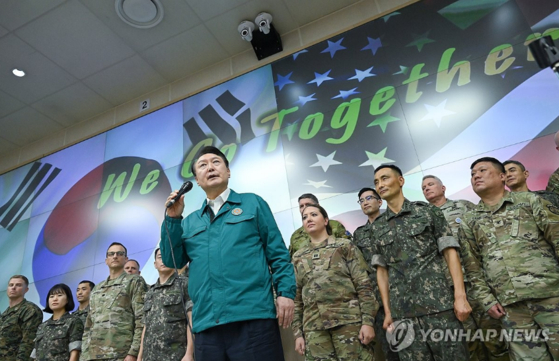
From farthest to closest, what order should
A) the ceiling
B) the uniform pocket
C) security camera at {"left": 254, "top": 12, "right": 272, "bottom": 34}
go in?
security camera at {"left": 254, "top": 12, "right": 272, "bottom": 34}
the ceiling
the uniform pocket

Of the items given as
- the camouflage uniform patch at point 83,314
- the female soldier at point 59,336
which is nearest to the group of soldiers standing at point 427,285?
the female soldier at point 59,336

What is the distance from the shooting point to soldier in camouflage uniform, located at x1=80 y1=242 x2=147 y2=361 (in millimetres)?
2738

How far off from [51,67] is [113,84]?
0.81 m

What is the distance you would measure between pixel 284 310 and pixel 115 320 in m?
2.14

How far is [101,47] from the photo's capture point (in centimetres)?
491

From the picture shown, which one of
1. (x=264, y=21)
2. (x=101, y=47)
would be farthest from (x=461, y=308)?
(x=101, y=47)

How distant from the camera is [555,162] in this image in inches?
115

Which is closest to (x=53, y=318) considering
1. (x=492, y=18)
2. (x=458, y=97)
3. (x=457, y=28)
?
(x=458, y=97)

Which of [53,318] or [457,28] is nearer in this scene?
[53,318]

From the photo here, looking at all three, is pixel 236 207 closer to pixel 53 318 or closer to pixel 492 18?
pixel 53 318

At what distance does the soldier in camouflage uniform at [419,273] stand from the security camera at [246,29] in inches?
127

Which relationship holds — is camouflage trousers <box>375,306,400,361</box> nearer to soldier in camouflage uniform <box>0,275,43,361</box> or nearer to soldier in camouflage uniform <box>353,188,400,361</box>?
soldier in camouflage uniform <box>353,188,400,361</box>

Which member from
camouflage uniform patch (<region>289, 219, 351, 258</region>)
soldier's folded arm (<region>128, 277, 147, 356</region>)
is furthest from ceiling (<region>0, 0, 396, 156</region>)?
soldier's folded arm (<region>128, 277, 147, 356</region>)

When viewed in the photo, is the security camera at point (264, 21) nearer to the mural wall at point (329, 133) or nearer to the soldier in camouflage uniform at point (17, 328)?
the mural wall at point (329, 133)
